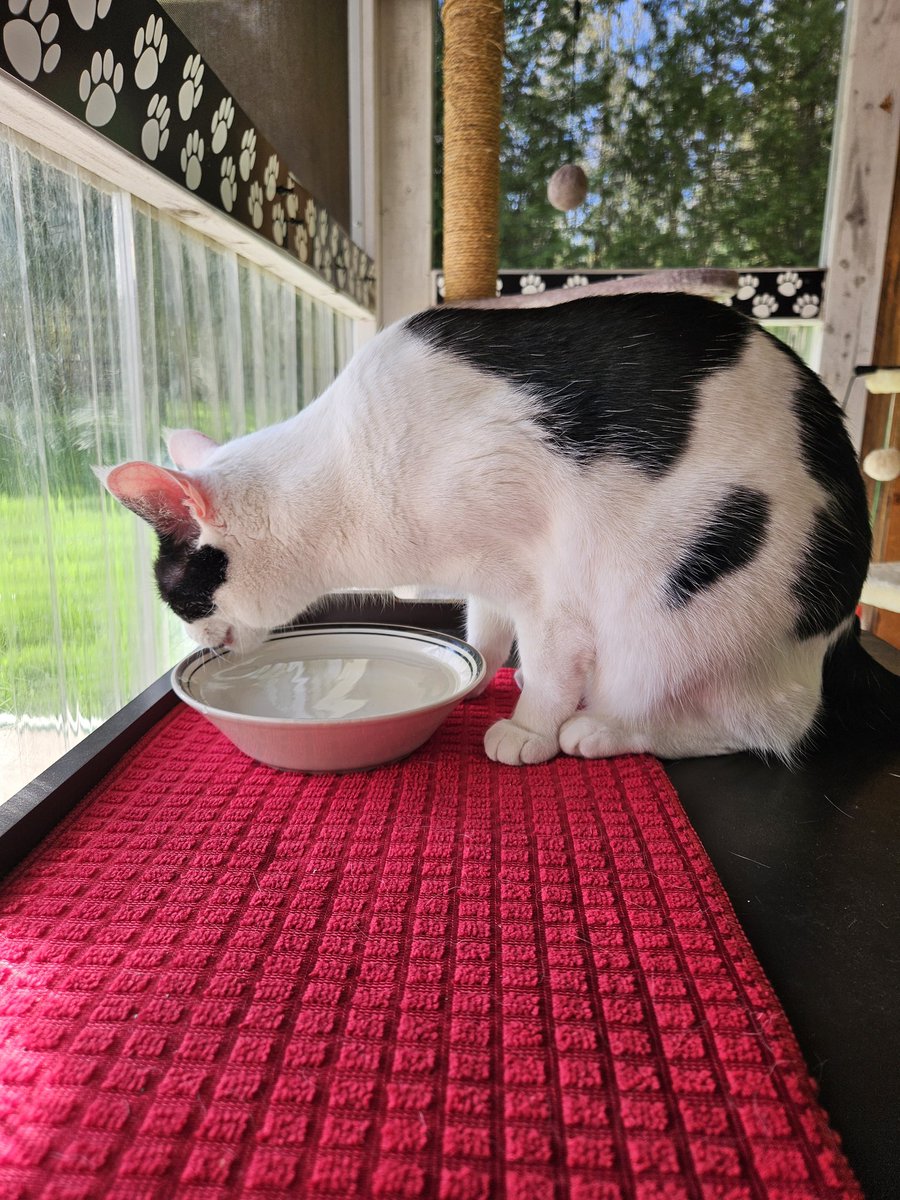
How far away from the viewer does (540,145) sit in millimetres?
2900

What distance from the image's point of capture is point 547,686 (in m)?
0.97

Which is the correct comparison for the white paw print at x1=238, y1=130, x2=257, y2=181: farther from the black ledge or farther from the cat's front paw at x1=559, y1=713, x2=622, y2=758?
the cat's front paw at x1=559, y1=713, x2=622, y2=758

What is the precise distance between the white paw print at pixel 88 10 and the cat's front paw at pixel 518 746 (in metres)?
0.87

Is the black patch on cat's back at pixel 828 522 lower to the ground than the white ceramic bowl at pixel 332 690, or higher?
higher

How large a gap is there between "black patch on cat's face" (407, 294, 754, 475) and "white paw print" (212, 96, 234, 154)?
54 cm

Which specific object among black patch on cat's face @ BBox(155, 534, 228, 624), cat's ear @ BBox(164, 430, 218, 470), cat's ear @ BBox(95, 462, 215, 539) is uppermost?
cat's ear @ BBox(164, 430, 218, 470)

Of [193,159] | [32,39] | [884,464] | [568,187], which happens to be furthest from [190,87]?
[884,464]

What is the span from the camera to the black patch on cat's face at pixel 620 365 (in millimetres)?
908

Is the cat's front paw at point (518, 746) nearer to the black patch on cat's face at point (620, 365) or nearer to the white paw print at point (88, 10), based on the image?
the black patch on cat's face at point (620, 365)

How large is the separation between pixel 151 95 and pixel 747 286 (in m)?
2.55

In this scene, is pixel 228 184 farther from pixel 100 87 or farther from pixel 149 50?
pixel 100 87

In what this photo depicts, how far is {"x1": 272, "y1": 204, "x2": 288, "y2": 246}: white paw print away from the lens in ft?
4.79

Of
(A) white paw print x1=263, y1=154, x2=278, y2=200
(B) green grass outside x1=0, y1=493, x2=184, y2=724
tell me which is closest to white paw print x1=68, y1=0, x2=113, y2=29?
(B) green grass outside x1=0, y1=493, x2=184, y2=724

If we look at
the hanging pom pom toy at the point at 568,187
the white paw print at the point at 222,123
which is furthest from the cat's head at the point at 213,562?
the hanging pom pom toy at the point at 568,187
